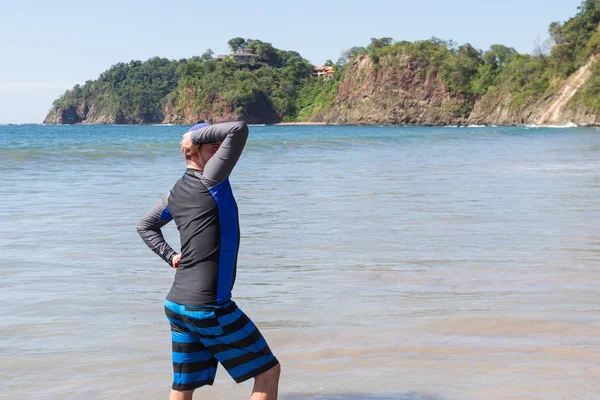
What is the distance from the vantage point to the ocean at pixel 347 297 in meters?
4.32

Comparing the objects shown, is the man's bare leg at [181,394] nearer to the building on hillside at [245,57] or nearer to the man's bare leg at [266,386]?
the man's bare leg at [266,386]

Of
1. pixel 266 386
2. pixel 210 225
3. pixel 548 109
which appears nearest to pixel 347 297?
pixel 266 386

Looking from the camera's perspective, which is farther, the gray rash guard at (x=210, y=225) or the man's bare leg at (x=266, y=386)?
the man's bare leg at (x=266, y=386)

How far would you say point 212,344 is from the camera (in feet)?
10.6

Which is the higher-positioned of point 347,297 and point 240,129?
point 240,129

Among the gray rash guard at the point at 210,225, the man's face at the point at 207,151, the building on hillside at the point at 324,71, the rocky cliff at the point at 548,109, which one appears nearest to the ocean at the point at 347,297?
the gray rash guard at the point at 210,225

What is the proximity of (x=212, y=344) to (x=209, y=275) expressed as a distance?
0.29 meters

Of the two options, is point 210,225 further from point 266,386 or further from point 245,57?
point 245,57

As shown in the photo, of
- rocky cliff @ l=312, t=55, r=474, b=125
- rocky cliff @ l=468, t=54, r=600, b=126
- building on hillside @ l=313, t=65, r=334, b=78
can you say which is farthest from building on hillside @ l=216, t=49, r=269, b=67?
rocky cliff @ l=468, t=54, r=600, b=126

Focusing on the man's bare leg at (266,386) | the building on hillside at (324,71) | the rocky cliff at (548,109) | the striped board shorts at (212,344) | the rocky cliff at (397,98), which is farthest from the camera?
the building on hillside at (324,71)

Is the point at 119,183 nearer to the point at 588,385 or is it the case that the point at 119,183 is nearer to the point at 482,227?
the point at 482,227

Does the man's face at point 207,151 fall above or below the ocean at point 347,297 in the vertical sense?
above

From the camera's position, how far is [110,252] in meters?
8.26

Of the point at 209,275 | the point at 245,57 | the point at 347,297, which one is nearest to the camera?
the point at 209,275
